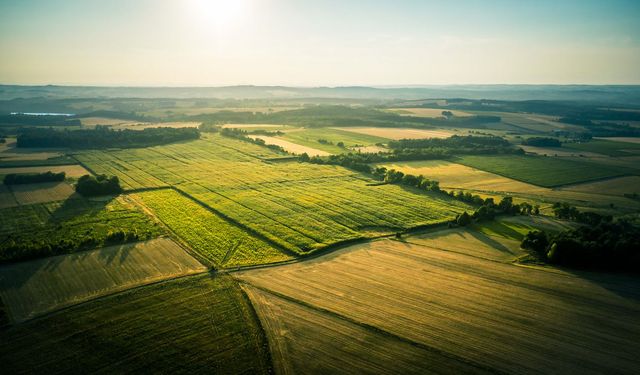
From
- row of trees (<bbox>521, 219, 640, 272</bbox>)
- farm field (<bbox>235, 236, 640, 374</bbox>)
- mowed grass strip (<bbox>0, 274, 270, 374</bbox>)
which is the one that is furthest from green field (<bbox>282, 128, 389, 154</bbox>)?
mowed grass strip (<bbox>0, 274, 270, 374</bbox>)

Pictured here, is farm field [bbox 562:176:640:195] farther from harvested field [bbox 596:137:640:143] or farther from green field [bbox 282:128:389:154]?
harvested field [bbox 596:137:640:143]

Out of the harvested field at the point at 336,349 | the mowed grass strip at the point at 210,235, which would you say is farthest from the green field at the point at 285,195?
the harvested field at the point at 336,349

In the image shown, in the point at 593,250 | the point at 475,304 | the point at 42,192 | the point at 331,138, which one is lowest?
the point at 475,304

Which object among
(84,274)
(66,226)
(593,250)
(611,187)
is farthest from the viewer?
(611,187)

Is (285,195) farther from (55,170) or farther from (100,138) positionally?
(100,138)

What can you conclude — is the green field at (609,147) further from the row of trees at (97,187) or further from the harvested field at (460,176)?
the row of trees at (97,187)


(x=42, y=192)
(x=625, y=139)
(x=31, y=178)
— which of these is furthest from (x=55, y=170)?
(x=625, y=139)
